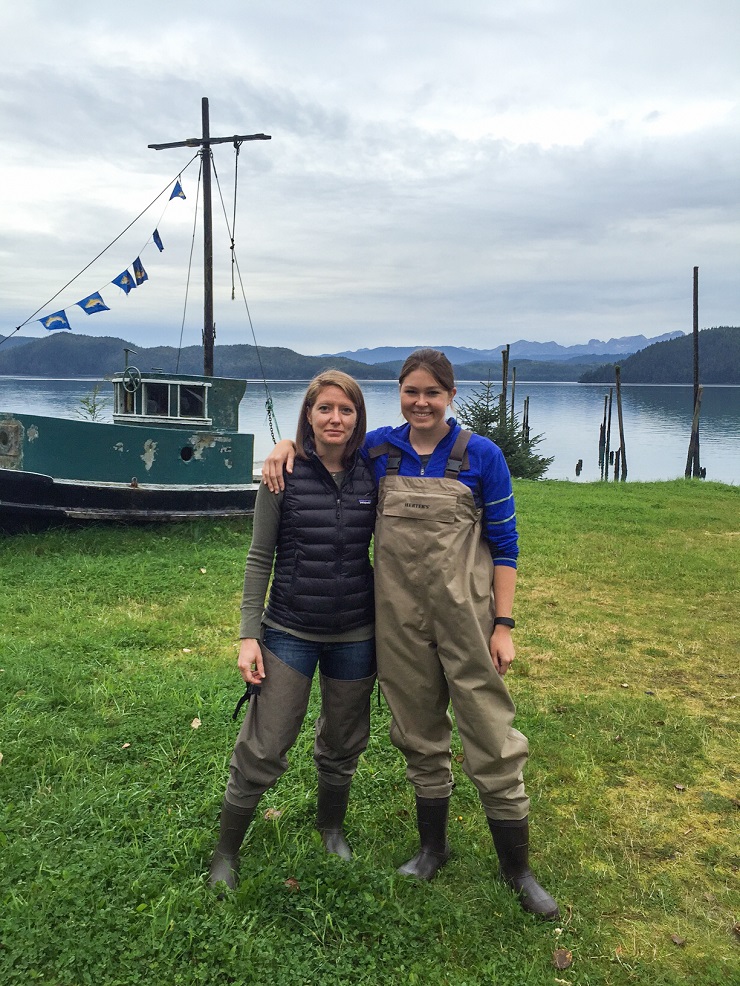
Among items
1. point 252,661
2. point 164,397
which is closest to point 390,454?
point 252,661

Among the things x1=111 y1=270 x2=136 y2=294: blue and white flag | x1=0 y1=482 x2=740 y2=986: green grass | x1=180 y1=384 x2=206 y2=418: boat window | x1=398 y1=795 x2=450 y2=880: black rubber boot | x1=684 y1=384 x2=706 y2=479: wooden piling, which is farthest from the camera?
x1=684 y1=384 x2=706 y2=479: wooden piling

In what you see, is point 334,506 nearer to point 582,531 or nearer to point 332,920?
point 332,920

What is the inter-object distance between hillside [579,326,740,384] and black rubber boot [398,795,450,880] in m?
147

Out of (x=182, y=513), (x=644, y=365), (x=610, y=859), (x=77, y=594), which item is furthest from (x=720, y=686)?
(x=644, y=365)

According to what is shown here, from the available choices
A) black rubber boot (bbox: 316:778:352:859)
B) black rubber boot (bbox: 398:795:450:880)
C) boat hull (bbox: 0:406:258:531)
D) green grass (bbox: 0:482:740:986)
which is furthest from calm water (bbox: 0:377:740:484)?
black rubber boot (bbox: 398:795:450:880)

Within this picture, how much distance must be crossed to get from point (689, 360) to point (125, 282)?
14838 centimetres

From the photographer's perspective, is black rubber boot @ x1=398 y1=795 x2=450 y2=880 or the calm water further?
the calm water

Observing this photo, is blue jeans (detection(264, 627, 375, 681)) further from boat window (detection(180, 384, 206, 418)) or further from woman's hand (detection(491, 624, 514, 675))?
boat window (detection(180, 384, 206, 418))

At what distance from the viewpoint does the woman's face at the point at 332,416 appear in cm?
298

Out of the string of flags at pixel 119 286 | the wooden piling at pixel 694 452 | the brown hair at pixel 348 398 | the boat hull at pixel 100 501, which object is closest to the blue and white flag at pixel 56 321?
the string of flags at pixel 119 286

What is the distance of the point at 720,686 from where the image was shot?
18.8 feet

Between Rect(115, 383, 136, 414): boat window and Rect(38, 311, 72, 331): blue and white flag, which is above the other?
Rect(38, 311, 72, 331): blue and white flag

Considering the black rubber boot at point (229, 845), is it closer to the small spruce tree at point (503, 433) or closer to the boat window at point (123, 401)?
the boat window at point (123, 401)

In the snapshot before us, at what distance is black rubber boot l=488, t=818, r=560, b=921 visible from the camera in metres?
3.12
